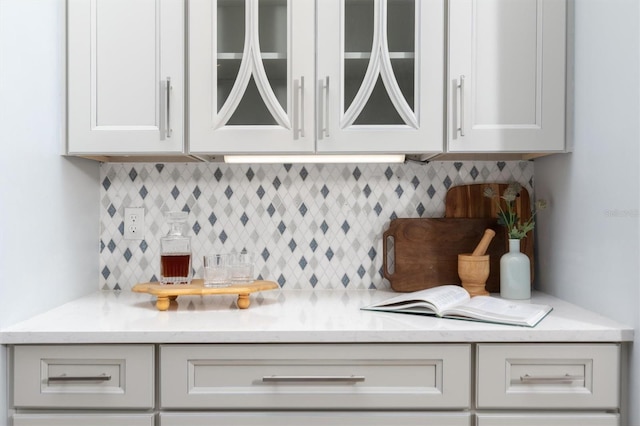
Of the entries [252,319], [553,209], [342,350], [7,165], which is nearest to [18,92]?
[7,165]

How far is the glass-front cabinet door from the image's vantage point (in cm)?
177

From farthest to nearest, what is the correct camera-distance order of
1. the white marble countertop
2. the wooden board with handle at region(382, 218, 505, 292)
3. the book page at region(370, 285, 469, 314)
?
the wooden board with handle at region(382, 218, 505, 292)
the book page at region(370, 285, 469, 314)
the white marble countertop

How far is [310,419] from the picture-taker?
1.47m

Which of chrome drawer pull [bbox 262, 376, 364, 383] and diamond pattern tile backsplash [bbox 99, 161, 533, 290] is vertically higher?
diamond pattern tile backsplash [bbox 99, 161, 533, 290]

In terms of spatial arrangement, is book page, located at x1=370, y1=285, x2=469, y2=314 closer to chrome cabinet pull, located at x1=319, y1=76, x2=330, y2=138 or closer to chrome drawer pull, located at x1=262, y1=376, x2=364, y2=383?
chrome drawer pull, located at x1=262, y1=376, x2=364, y2=383

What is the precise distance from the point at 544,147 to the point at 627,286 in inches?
20.1

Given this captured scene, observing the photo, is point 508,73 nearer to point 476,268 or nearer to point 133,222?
point 476,268

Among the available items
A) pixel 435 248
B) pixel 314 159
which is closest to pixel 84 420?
pixel 314 159

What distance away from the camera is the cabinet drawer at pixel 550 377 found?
1474 mm

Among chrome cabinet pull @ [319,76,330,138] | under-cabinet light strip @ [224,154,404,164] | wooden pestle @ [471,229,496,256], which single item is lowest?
wooden pestle @ [471,229,496,256]

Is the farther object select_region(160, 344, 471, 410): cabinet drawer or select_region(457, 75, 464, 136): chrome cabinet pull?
select_region(457, 75, 464, 136): chrome cabinet pull

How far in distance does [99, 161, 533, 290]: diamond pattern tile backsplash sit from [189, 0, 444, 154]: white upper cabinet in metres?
0.38

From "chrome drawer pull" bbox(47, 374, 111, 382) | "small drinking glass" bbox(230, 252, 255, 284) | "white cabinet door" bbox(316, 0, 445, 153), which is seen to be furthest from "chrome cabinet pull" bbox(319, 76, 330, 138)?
"chrome drawer pull" bbox(47, 374, 111, 382)

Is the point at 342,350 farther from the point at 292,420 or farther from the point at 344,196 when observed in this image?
the point at 344,196
